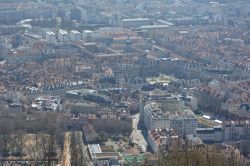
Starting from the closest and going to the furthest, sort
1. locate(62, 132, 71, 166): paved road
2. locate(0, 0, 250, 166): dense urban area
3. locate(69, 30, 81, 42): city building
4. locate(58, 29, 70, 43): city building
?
locate(62, 132, 71, 166): paved road → locate(0, 0, 250, 166): dense urban area → locate(58, 29, 70, 43): city building → locate(69, 30, 81, 42): city building

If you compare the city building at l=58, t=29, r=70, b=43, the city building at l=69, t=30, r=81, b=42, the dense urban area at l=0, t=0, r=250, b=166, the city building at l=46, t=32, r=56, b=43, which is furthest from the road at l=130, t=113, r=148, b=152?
the city building at l=69, t=30, r=81, b=42

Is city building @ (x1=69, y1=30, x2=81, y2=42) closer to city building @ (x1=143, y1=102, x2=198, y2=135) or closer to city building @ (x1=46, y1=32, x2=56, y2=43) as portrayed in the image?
city building @ (x1=46, y1=32, x2=56, y2=43)

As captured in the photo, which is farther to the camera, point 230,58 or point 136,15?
point 136,15

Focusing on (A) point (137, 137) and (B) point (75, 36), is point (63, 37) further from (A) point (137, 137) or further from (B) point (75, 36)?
(A) point (137, 137)

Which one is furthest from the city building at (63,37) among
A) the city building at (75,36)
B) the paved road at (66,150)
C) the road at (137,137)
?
the paved road at (66,150)

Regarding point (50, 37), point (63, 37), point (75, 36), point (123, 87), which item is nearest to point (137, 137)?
point (123, 87)

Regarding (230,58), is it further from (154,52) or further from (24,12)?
(24,12)

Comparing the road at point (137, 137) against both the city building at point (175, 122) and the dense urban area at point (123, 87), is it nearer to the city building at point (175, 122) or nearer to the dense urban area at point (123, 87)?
the dense urban area at point (123, 87)

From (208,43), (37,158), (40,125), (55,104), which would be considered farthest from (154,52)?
(37,158)
